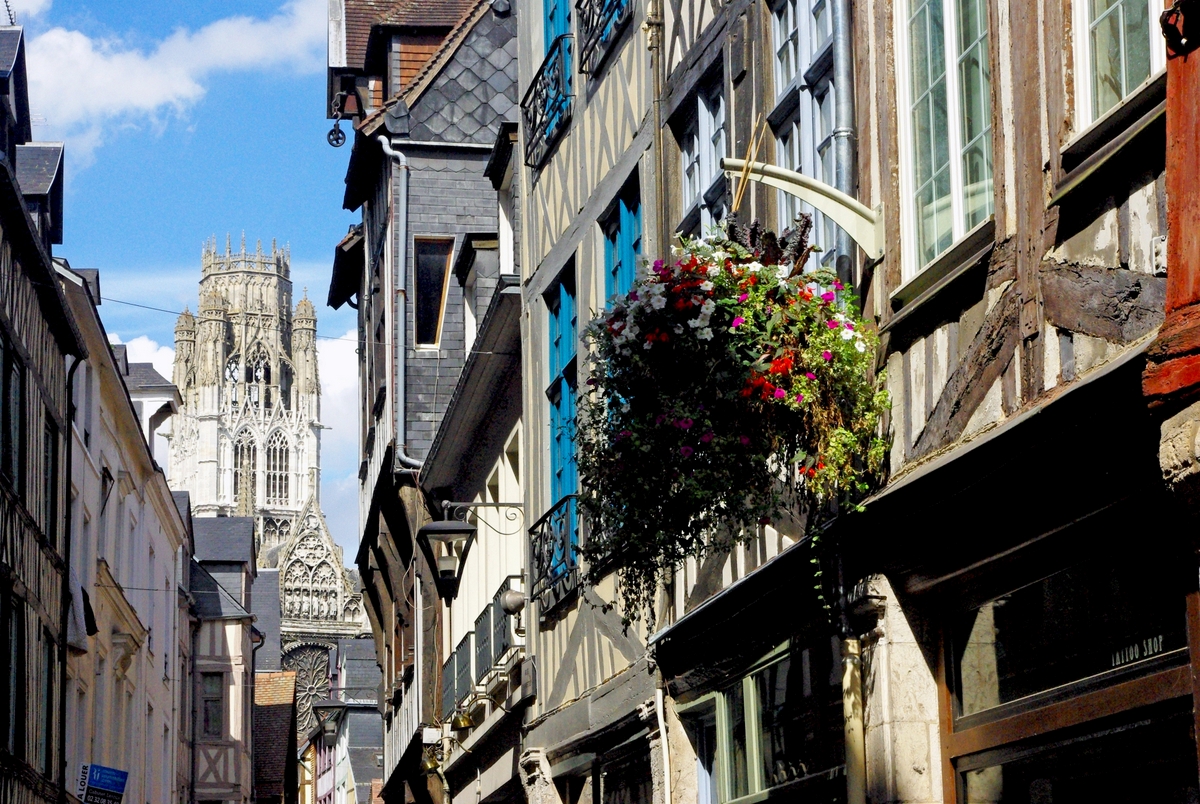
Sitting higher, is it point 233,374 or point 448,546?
point 233,374

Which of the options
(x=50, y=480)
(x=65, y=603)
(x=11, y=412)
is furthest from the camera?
(x=65, y=603)

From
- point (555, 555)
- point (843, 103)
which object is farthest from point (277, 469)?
point (843, 103)

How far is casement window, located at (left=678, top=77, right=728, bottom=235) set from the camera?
8.69m

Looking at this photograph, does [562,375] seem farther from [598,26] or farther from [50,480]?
[50,480]

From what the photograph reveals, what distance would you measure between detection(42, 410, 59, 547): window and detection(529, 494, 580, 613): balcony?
8032 millimetres

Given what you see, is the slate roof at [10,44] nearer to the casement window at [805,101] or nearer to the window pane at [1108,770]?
the casement window at [805,101]

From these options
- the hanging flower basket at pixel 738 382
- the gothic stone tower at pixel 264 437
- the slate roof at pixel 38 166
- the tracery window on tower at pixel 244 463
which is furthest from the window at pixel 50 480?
the tracery window on tower at pixel 244 463

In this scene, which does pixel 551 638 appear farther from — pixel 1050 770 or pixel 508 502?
pixel 1050 770

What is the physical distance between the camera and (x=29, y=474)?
17766mm

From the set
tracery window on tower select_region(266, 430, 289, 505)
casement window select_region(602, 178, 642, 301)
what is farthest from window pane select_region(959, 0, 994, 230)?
tracery window on tower select_region(266, 430, 289, 505)

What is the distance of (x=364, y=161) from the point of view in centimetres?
2355

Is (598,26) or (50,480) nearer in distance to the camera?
(598,26)

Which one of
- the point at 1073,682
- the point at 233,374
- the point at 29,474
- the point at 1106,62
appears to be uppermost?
the point at 233,374

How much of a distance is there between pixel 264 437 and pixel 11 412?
5374 inches
